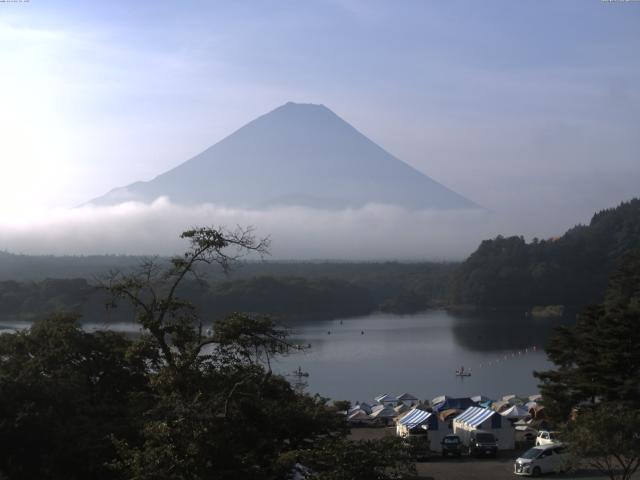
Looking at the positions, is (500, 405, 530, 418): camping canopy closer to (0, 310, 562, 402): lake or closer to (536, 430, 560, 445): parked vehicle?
(536, 430, 560, 445): parked vehicle

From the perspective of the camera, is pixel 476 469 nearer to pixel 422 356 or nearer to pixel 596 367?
pixel 596 367

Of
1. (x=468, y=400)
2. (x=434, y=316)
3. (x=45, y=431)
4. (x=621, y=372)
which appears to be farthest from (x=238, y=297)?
(x=45, y=431)

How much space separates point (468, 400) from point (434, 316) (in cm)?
2956

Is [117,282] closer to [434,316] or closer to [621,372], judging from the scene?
[621,372]

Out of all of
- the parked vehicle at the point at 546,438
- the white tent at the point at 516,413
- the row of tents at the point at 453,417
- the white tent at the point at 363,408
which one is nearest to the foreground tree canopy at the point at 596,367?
the parked vehicle at the point at 546,438

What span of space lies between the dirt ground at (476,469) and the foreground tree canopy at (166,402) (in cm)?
260

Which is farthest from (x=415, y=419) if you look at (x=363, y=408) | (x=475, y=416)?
(x=363, y=408)

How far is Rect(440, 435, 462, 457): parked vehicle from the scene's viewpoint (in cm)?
959

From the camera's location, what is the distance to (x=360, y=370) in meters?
23.3

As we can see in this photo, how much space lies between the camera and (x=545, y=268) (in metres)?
46.6

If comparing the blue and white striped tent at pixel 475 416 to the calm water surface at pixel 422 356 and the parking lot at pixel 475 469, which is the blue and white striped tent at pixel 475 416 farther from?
the calm water surface at pixel 422 356

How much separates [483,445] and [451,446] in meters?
0.39

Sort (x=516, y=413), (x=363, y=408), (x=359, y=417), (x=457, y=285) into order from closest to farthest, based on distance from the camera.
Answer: (x=516, y=413) → (x=359, y=417) → (x=363, y=408) → (x=457, y=285)

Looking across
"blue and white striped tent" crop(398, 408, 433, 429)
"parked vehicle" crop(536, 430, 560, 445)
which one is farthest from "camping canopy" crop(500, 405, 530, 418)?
"parked vehicle" crop(536, 430, 560, 445)
